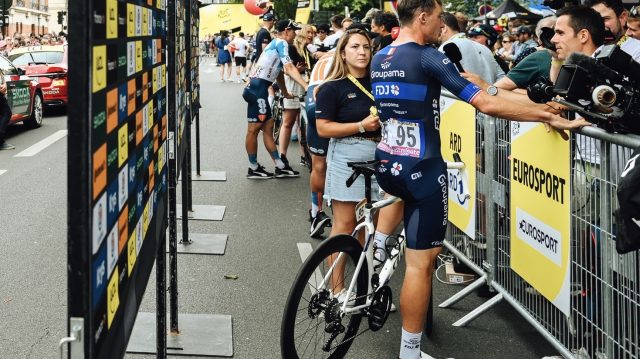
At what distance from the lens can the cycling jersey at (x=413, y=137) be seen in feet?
15.3

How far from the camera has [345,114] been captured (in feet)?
20.1

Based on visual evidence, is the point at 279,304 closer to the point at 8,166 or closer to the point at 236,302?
the point at 236,302

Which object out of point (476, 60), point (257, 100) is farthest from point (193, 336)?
point (257, 100)

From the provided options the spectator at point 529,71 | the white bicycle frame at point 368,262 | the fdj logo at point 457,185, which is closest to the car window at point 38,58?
the fdj logo at point 457,185

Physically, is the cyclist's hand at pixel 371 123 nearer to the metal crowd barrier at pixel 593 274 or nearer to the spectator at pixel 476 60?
the metal crowd barrier at pixel 593 274

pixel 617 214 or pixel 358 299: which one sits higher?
pixel 617 214

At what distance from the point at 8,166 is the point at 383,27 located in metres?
6.15

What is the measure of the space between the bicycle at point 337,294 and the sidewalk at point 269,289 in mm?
339

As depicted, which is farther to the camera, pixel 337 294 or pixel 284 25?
pixel 284 25

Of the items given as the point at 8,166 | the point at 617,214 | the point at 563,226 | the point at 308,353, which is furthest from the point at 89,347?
the point at 8,166

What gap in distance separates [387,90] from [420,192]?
57cm

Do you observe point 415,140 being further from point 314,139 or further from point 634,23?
point 314,139

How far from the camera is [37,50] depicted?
2267cm

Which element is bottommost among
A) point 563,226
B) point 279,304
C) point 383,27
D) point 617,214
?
point 279,304
